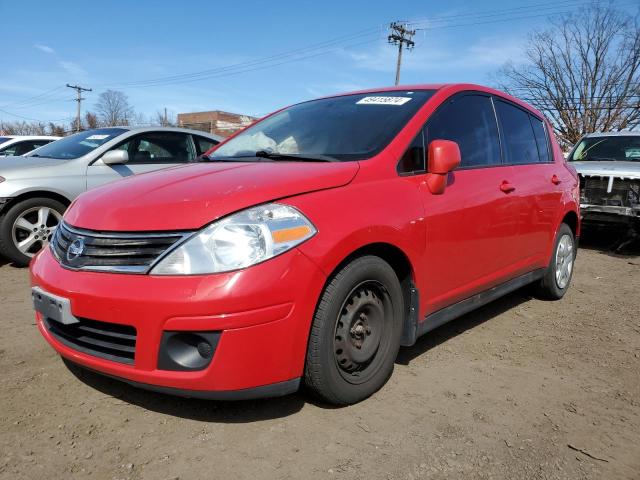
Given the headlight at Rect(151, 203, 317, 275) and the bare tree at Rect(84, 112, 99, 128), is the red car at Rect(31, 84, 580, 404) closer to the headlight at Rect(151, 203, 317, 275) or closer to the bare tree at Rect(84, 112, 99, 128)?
the headlight at Rect(151, 203, 317, 275)

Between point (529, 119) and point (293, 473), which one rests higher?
point (529, 119)

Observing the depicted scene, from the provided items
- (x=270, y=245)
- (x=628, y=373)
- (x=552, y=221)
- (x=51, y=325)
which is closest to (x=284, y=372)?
(x=270, y=245)

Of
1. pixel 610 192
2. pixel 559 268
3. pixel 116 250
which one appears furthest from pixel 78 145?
pixel 610 192

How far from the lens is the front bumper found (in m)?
2.02

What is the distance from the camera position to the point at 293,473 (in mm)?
2021

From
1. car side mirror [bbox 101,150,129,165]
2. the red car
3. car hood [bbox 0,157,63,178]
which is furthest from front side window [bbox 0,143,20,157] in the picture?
the red car

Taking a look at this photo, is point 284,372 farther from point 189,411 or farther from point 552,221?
point 552,221

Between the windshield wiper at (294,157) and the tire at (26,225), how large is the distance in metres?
3.28

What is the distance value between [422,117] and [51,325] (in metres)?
2.30

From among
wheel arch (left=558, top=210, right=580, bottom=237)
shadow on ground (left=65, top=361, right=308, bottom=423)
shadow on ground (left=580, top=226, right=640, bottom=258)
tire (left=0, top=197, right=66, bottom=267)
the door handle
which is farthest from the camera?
shadow on ground (left=580, top=226, right=640, bottom=258)

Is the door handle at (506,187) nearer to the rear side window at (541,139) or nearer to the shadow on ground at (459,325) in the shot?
the rear side window at (541,139)

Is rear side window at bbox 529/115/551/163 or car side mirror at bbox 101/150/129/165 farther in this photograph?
car side mirror at bbox 101/150/129/165

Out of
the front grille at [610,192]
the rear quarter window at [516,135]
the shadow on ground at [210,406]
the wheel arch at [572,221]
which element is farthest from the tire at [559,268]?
the front grille at [610,192]

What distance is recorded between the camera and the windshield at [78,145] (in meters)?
5.82
